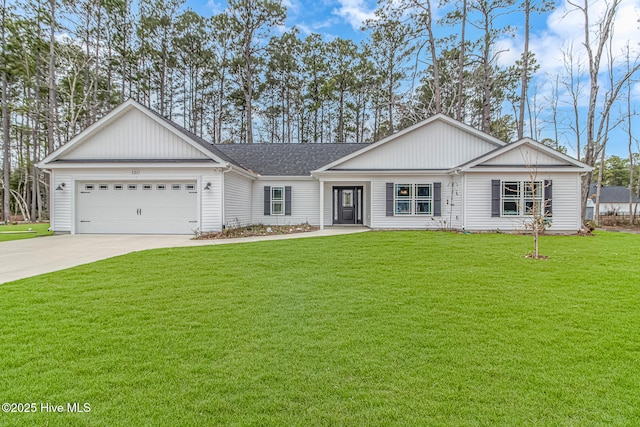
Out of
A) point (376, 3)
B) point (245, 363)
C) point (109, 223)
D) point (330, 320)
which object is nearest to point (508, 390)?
point (330, 320)

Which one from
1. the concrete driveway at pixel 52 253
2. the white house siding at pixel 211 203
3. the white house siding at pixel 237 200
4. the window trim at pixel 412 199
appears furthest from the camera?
the window trim at pixel 412 199

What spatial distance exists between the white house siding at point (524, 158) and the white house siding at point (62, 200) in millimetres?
15711

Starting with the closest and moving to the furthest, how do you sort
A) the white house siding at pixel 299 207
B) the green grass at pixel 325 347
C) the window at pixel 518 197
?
1. the green grass at pixel 325 347
2. the window at pixel 518 197
3. the white house siding at pixel 299 207

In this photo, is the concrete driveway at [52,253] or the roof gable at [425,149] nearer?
the concrete driveway at [52,253]

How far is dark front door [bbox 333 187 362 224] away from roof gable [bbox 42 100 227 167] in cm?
599

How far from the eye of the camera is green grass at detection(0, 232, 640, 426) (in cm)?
222

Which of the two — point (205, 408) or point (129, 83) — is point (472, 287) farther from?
point (129, 83)

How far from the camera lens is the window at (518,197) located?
12.0 m

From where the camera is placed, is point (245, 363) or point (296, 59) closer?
point (245, 363)

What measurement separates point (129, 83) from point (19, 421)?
27.4 metres

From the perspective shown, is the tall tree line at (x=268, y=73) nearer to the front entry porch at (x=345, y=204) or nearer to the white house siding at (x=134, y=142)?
the front entry porch at (x=345, y=204)

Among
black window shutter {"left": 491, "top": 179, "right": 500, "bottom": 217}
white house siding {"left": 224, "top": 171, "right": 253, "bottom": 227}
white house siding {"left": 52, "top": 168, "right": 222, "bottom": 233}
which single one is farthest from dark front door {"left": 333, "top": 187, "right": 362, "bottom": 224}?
white house siding {"left": 52, "top": 168, "right": 222, "bottom": 233}

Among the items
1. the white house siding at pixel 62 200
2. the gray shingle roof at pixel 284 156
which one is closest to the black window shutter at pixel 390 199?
the gray shingle roof at pixel 284 156

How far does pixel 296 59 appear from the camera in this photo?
2655cm
